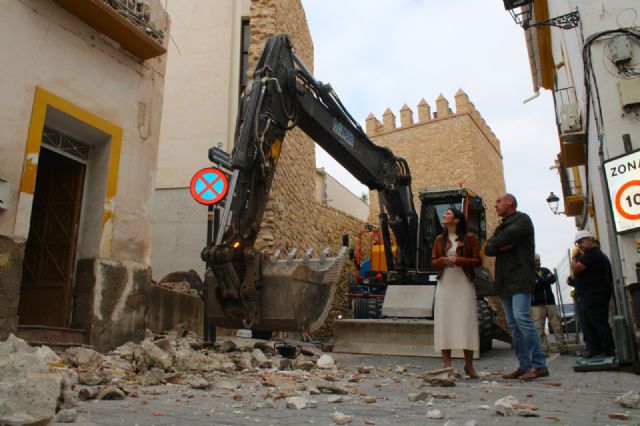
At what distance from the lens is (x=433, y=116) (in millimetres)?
33812

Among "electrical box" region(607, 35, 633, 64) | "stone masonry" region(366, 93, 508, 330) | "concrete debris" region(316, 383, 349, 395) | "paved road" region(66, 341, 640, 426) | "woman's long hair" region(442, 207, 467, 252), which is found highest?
"stone masonry" region(366, 93, 508, 330)

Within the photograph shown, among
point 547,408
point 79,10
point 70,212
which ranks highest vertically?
point 79,10

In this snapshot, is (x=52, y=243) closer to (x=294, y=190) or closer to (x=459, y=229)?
(x=459, y=229)

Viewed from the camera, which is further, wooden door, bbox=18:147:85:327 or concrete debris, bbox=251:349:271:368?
wooden door, bbox=18:147:85:327

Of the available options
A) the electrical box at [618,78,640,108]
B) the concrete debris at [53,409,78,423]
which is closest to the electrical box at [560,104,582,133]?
the electrical box at [618,78,640,108]

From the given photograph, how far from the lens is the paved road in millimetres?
2844

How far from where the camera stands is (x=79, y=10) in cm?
603

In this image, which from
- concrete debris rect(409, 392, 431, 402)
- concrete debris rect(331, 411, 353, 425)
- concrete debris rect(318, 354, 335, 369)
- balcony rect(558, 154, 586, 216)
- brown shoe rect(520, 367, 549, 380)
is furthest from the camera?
balcony rect(558, 154, 586, 216)

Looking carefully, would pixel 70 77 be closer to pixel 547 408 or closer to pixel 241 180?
pixel 241 180

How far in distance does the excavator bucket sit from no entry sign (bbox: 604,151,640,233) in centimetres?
343

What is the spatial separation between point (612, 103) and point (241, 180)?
4777 millimetres

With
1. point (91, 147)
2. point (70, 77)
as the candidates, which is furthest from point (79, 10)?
point (91, 147)

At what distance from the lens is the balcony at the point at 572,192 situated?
1362cm

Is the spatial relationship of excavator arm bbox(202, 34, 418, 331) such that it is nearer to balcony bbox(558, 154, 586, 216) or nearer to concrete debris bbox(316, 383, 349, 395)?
concrete debris bbox(316, 383, 349, 395)
